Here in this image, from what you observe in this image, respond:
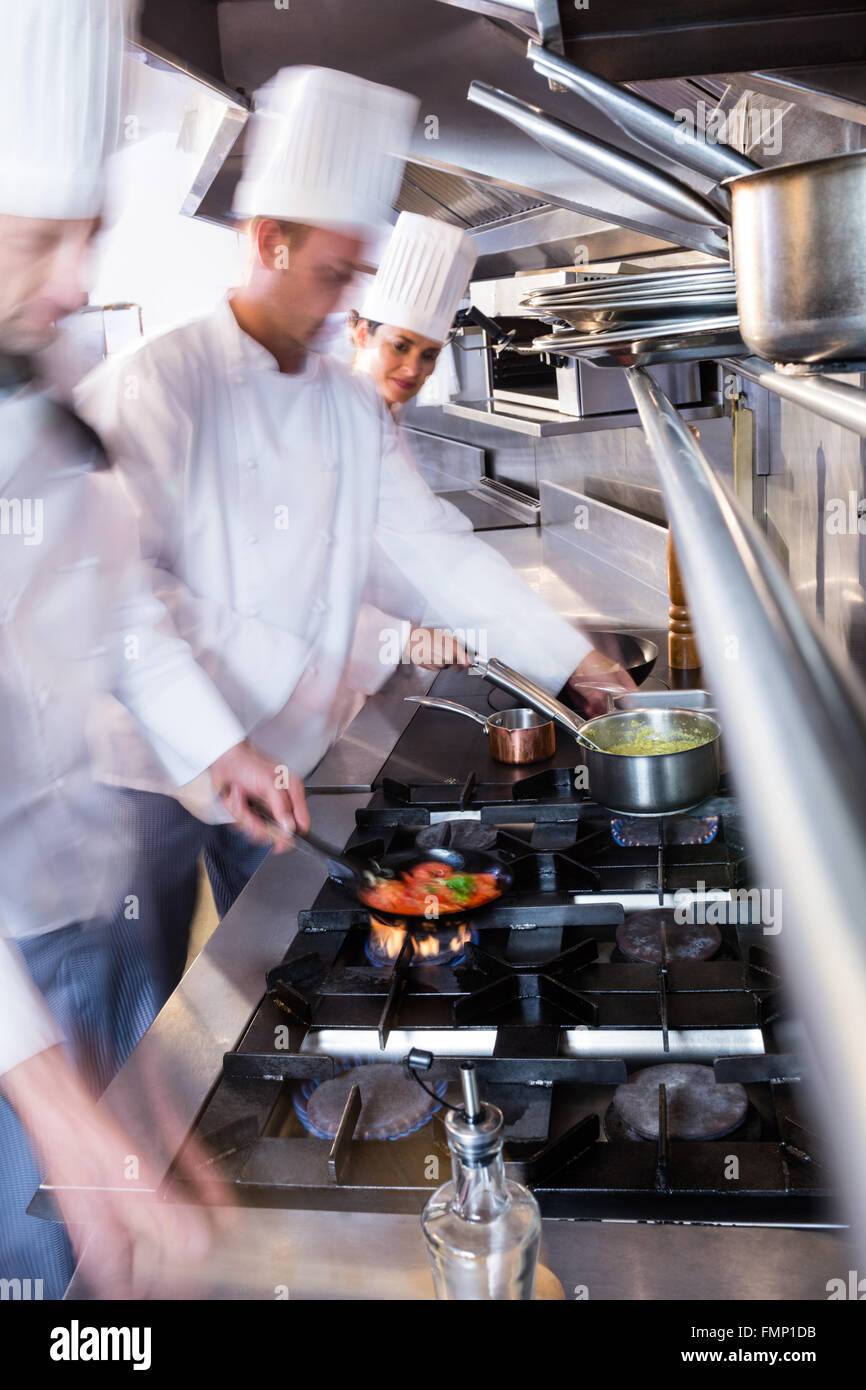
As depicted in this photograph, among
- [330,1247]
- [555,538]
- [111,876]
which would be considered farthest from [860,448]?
[555,538]

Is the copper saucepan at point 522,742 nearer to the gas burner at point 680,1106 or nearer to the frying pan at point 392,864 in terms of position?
the frying pan at point 392,864

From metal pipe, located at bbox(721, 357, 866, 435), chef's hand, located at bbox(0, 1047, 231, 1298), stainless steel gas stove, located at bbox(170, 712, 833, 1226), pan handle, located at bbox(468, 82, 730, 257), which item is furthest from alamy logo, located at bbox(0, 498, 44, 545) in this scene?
metal pipe, located at bbox(721, 357, 866, 435)

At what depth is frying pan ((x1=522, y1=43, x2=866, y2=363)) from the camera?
32 centimetres

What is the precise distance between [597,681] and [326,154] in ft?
3.82

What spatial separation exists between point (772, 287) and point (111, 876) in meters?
1.58

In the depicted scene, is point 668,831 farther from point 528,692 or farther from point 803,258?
point 803,258

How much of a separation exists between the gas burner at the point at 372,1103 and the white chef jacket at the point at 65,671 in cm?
67

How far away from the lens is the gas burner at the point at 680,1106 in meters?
0.86

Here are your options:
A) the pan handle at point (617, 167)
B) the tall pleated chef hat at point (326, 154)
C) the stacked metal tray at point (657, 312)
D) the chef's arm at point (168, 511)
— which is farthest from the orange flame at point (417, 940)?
the tall pleated chef hat at point (326, 154)

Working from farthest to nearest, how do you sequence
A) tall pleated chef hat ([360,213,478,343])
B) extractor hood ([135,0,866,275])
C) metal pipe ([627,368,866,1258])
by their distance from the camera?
tall pleated chef hat ([360,213,478,343]) → extractor hood ([135,0,866,275]) → metal pipe ([627,368,866,1258])

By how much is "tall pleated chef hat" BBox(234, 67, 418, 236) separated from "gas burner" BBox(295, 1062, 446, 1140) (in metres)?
1.64

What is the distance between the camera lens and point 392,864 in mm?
1333

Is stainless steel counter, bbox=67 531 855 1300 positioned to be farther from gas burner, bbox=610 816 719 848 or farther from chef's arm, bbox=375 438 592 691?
chef's arm, bbox=375 438 592 691

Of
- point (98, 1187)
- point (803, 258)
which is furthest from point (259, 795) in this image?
point (803, 258)
